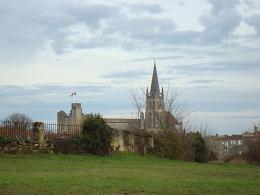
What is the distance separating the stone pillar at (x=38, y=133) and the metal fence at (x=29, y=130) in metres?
0.24

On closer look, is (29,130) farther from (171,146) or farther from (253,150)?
(253,150)

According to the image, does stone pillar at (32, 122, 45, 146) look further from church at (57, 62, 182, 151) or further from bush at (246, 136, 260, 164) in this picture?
bush at (246, 136, 260, 164)

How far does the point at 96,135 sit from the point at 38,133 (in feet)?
13.2

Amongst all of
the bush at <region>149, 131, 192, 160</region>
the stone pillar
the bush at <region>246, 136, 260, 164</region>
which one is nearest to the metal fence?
the stone pillar

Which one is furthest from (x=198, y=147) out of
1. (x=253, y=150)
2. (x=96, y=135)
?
(x=96, y=135)

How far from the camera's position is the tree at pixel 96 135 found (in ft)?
101

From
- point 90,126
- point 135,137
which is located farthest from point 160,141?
point 90,126

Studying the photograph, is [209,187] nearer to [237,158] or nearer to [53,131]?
[53,131]

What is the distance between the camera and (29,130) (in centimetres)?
2877

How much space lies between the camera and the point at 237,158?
46.2 metres

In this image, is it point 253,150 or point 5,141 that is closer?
point 5,141

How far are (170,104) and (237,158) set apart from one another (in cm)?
830

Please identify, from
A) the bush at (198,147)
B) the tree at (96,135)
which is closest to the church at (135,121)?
the bush at (198,147)

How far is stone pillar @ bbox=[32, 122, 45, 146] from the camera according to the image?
93.7 feet
